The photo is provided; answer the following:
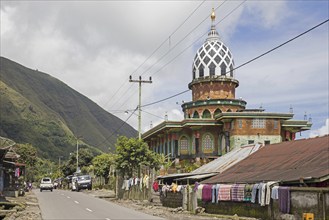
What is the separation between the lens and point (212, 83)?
54.5 metres

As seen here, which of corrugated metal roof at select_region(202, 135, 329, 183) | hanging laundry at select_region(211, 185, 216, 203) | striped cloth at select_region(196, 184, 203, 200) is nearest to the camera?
corrugated metal roof at select_region(202, 135, 329, 183)

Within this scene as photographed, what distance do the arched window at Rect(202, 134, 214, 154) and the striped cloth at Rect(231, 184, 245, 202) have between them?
1062 inches

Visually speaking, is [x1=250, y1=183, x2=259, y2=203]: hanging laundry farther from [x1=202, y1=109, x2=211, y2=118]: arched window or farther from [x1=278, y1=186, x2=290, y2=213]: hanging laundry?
[x1=202, y1=109, x2=211, y2=118]: arched window

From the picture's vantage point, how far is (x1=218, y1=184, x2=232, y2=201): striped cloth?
989 inches

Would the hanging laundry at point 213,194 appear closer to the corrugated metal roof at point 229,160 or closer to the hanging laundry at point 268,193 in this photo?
the hanging laundry at point 268,193

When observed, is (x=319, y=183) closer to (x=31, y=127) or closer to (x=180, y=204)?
(x=180, y=204)

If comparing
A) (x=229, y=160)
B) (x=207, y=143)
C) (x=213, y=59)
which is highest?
(x=213, y=59)

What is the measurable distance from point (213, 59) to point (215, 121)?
7855mm

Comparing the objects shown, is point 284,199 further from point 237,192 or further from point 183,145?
point 183,145

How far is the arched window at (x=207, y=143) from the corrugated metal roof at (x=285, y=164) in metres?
18.9

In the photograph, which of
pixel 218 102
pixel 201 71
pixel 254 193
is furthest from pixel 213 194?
pixel 201 71

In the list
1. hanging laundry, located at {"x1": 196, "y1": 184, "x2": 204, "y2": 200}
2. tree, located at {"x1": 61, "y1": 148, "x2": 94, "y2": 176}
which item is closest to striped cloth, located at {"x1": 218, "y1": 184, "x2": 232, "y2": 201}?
hanging laundry, located at {"x1": 196, "y1": 184, "x2": 204, "y2": 200}

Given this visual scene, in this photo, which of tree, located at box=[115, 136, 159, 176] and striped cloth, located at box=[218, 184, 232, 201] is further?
tree, located at box=[115, 136, 159, 176]

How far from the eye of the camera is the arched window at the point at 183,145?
52906 millimetres
